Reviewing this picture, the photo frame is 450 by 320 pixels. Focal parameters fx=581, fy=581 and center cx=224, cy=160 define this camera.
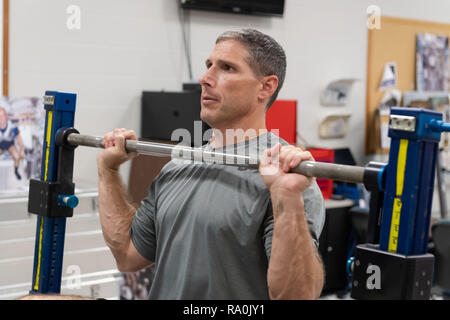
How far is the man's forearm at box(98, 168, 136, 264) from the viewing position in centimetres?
169

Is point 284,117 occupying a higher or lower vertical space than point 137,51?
lower

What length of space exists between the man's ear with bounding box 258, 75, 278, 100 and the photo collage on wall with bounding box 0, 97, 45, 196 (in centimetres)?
200

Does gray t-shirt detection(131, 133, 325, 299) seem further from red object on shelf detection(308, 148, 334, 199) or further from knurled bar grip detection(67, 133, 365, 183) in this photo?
red object on shelf detection(308, 148, 334, 199)

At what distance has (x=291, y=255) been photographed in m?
1.24

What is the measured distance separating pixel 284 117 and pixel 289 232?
8.70 ft

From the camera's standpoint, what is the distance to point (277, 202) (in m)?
1.24

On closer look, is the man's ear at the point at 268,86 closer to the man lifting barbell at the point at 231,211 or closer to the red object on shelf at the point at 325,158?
the man lifting barbell at the point at 231,211

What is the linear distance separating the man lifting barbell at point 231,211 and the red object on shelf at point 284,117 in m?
2.13

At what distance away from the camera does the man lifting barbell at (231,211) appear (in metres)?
1.25
